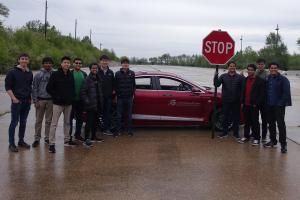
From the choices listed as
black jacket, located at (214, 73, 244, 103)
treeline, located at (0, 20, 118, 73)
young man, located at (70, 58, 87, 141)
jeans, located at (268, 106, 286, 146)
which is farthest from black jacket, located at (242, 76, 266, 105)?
treeline, located at (0, 20, 118, 73)

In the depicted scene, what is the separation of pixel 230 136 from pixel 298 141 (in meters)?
1.58

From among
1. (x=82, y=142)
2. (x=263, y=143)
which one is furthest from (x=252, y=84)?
(x=82, y=142)

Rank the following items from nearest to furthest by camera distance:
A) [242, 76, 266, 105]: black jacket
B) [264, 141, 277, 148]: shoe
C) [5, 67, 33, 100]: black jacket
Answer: [5, 67, 33, 100]: black jacket, [264, 141, 277, 148]: shoe, [242, 76, 266, 105]: black jacket

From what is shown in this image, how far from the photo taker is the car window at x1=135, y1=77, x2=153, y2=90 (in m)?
12.2

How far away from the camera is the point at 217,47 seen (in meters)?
11.3

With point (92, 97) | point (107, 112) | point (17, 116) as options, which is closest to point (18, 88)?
point (17, 116)

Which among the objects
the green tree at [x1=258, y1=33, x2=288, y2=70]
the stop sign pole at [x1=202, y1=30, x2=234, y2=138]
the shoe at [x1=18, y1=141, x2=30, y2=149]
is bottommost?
the shoe at [x1=18, y1=141, x2=30, y2=149]

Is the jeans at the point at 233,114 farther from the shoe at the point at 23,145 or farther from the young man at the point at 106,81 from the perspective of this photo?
the shoe at the point at 23,145

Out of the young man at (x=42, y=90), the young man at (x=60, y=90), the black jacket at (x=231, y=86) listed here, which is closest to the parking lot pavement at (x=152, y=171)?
the young man at (x=60, y=90)

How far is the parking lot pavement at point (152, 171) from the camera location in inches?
262

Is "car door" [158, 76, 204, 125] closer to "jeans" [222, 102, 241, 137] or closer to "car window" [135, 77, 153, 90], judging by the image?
"car window" [135, 77, 153, 90]

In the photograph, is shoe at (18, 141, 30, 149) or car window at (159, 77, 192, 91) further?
car window at (159, 77, 192, 91)

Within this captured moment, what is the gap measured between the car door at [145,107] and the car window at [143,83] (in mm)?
31

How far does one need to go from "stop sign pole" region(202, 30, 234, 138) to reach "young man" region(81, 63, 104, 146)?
269 cm
